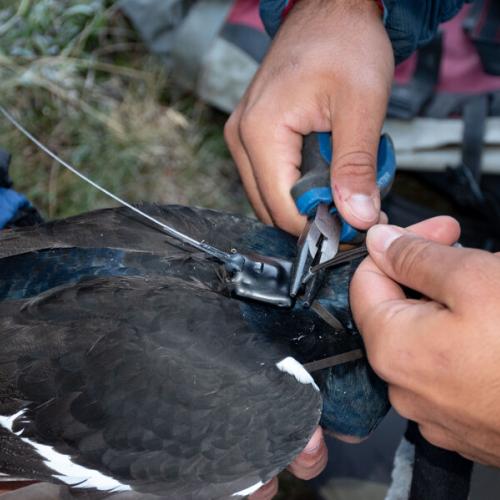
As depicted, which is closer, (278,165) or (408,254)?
(408,254)

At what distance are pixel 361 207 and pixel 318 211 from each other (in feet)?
0.40

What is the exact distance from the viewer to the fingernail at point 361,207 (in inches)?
76.4

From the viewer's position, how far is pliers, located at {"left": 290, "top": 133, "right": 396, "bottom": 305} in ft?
6.13

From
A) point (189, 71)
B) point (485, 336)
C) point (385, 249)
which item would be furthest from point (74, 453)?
point (189, 71)

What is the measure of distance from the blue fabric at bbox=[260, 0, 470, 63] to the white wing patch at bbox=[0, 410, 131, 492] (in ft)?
5.33

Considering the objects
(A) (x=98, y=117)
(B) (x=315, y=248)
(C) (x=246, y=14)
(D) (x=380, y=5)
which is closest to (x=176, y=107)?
(A) (x=98, y=117)

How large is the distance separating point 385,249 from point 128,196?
2444 mm

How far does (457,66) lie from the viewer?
3.45 metres

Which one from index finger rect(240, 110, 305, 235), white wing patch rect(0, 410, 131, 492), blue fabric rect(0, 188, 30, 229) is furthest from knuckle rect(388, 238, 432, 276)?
blue fabric rect(0, 188, 30, 229)

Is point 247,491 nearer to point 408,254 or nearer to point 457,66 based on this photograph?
point 408,254

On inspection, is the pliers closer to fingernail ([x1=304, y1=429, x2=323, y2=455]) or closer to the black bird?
the black bird

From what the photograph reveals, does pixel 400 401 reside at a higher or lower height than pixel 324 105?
lower

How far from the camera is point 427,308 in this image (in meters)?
1.54

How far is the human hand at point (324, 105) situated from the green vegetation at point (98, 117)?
160cm
